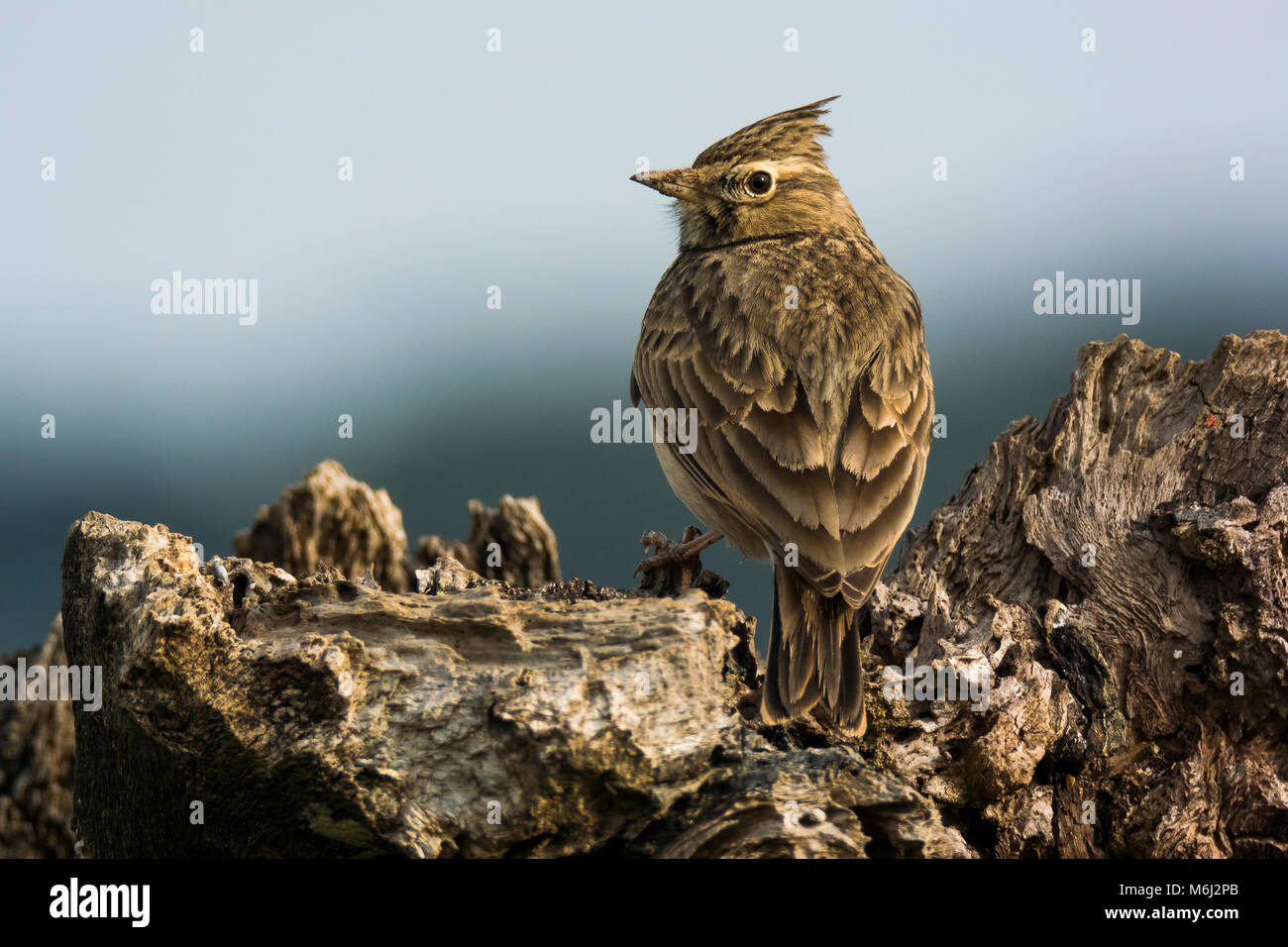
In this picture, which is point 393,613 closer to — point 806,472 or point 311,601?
point 311,601

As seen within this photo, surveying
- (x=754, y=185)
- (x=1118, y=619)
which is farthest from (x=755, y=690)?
(x=754, y=185)

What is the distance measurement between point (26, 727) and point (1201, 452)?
6.44 meters

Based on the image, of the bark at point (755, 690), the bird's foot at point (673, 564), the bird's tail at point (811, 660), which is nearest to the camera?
the bark at point (755, 690)

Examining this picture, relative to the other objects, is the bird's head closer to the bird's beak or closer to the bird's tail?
the bird's beak

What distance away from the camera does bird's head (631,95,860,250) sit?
6742 millimetres

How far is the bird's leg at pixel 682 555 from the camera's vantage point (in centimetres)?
549

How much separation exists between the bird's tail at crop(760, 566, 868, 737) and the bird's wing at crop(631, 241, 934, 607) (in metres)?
0.12

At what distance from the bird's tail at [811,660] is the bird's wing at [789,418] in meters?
0.12

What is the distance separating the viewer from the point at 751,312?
5.86 meters

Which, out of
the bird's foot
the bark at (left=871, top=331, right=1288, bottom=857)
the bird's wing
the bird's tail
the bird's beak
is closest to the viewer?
the bird's tail

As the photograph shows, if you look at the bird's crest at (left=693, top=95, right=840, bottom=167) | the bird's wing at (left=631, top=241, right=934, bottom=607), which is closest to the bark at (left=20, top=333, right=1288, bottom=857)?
the bird's wing at (left=631, top=241, right=934, bottom=607)

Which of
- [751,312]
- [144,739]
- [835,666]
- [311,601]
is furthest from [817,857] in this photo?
[751,312]

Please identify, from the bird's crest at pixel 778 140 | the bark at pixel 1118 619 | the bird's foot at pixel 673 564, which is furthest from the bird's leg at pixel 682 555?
the bird's crest at pixel 778 140

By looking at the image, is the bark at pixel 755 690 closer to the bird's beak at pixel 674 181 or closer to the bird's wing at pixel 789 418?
the bird's wing at pixel 789 418
